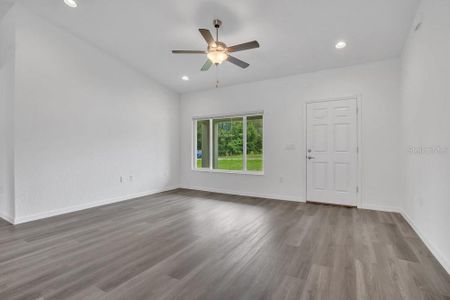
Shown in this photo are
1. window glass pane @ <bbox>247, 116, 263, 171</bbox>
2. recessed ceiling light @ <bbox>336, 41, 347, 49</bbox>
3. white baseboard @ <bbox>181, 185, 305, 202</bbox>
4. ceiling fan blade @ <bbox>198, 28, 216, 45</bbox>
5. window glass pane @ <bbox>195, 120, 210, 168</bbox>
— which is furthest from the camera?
window glass pane @ <bbox>195, 120, 210, 168</bbox>

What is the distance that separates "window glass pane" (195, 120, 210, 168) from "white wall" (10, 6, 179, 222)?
1.16 metres

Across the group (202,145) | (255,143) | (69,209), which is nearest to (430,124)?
(255,143)

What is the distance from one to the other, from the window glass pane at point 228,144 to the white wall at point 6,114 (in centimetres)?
406

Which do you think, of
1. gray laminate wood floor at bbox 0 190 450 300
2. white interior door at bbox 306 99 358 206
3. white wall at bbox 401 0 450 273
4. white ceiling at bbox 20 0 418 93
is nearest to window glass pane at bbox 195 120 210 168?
white ceiling at bbox 20 0 418 93

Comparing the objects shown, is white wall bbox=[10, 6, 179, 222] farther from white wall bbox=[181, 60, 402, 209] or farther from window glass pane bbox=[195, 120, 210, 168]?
white wall bbox=[181, 60, 402, 209]

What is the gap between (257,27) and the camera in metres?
3.32

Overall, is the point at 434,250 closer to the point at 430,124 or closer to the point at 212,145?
the point at 430,124

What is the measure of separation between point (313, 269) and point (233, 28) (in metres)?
3.32

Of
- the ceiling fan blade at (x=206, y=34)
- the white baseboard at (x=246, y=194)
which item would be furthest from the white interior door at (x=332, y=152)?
the ceiling fan blade at (x=206, y=34)

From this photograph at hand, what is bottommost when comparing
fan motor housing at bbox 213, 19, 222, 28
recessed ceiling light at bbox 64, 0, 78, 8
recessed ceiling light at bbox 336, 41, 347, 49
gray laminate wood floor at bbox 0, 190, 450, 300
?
gray laminate wood floor at bbox 0, 190, 450, 300

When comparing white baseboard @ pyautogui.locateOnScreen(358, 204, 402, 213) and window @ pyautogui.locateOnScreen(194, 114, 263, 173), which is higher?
window @ pyautogui.locateOnScreen(194, 114, 263, 173)

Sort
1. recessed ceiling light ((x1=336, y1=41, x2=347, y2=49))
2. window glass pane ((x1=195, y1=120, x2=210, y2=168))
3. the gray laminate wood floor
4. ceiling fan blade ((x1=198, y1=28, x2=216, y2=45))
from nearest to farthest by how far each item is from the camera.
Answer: the gray laminate wood floor
ceiling fan blade ((x1=198, y1=28, x2=216, y2=45))
recessed ceiling light ((x1=336, y1=41, x2=347, y2=49))
window glass pane ((x1=195, y1=120, x2=210, y2=168))

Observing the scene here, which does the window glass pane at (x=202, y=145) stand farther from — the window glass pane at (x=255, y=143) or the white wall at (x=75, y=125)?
the window glass pane at (x=255, y=143)

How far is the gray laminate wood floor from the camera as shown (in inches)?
69.7
